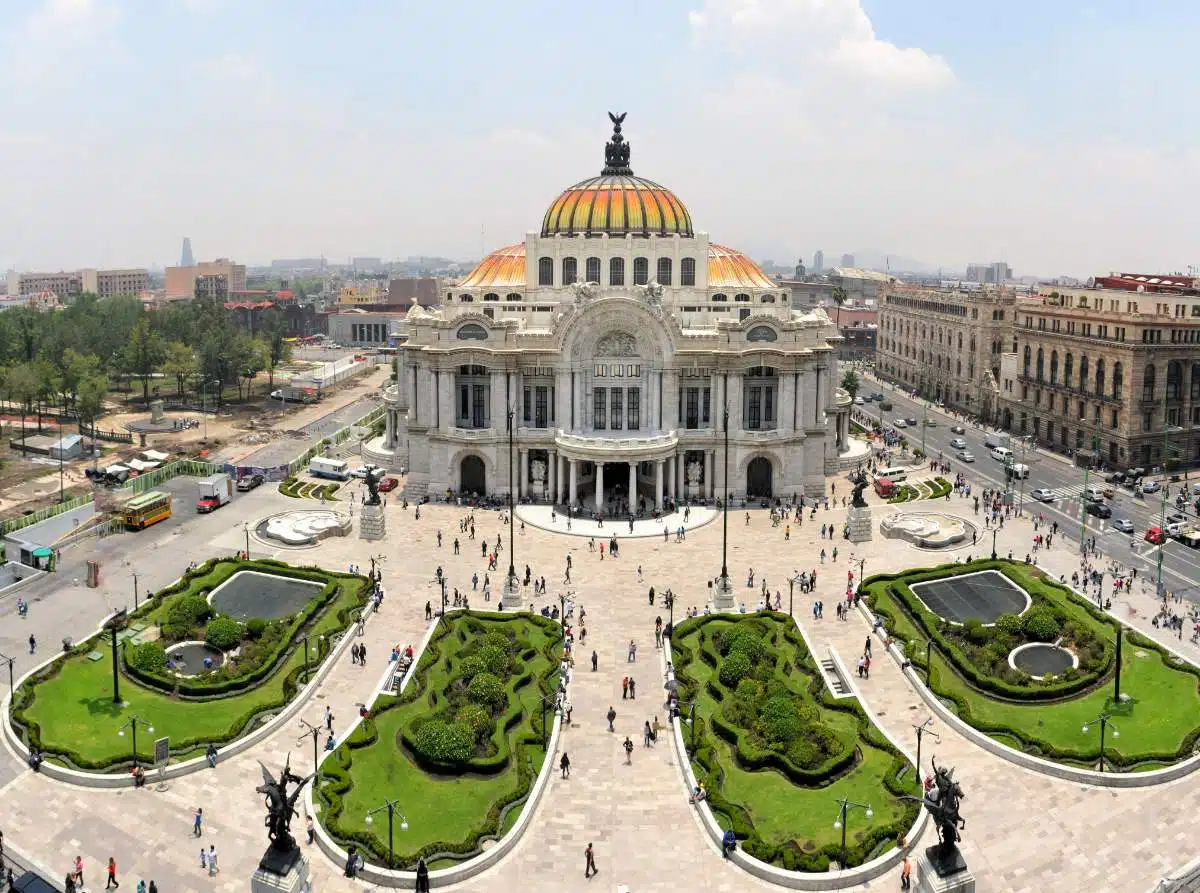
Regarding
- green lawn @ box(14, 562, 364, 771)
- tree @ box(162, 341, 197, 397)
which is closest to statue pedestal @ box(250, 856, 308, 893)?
green lawn @ box(14, 562, 364, 771)

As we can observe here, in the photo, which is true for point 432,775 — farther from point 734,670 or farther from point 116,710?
point 116,710

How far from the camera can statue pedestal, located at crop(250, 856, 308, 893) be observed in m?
34.1

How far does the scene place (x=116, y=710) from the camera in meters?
Result: 48.8

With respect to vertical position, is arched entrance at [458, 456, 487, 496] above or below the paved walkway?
above

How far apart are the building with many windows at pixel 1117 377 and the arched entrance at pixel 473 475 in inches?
2296

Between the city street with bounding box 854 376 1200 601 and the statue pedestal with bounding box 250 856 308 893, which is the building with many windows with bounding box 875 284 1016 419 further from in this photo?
the statue pedestal with bounding box 250 856 308 893

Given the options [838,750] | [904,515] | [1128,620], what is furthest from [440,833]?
[904,515]

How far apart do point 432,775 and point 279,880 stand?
984 centimetres

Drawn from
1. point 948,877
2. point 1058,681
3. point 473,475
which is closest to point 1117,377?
point 1058,681

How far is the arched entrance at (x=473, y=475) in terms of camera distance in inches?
3669

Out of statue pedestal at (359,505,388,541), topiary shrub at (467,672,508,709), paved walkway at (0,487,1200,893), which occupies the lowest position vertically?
paved walkway at (0,487,1200,893)

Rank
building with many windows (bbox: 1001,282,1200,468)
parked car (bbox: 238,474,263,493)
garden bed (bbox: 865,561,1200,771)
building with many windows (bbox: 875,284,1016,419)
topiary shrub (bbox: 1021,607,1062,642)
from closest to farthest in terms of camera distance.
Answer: garden bed (bbox: 865,561,1200,771) → topiary shrub (bbox: 1021,607,1062,642) → parked car (bbox: 238,474,263,493) → building with many windows (bbox: 1001,282,1200,468) → building with many windows (bbox: 875,284,1016,419)

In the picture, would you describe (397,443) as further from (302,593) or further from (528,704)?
(528,704)

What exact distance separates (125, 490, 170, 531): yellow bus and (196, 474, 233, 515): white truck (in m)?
3.18
